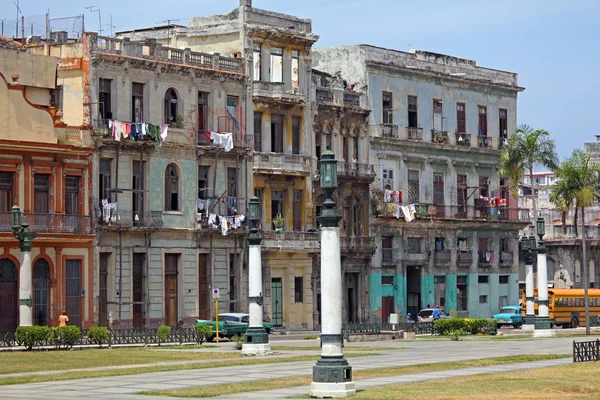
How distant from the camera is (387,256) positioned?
85.1 metres

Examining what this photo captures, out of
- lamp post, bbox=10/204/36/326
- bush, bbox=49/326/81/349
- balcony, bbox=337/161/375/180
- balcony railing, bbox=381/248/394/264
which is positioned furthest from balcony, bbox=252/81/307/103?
bush, bbox=49/326/81/349

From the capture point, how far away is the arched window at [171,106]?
233 feet

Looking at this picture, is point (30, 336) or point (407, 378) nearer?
point (407, 378)

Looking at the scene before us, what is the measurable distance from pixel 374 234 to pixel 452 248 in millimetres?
7438

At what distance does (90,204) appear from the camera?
66.2 meters

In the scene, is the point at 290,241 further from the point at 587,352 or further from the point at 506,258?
the point at 587,352

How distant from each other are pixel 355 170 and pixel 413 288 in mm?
9639

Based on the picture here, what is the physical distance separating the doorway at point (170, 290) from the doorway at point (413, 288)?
20.3 meters

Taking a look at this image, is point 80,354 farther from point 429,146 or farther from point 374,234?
point 429,146

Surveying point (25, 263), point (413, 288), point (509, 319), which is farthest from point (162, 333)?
point (509, 319)

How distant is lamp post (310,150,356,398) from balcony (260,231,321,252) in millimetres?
42601

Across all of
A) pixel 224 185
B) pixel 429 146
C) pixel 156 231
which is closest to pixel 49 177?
pixel 156 231

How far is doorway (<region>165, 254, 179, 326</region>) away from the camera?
70.6 meters

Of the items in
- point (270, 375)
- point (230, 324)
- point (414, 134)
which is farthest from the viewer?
point (414, 134)
